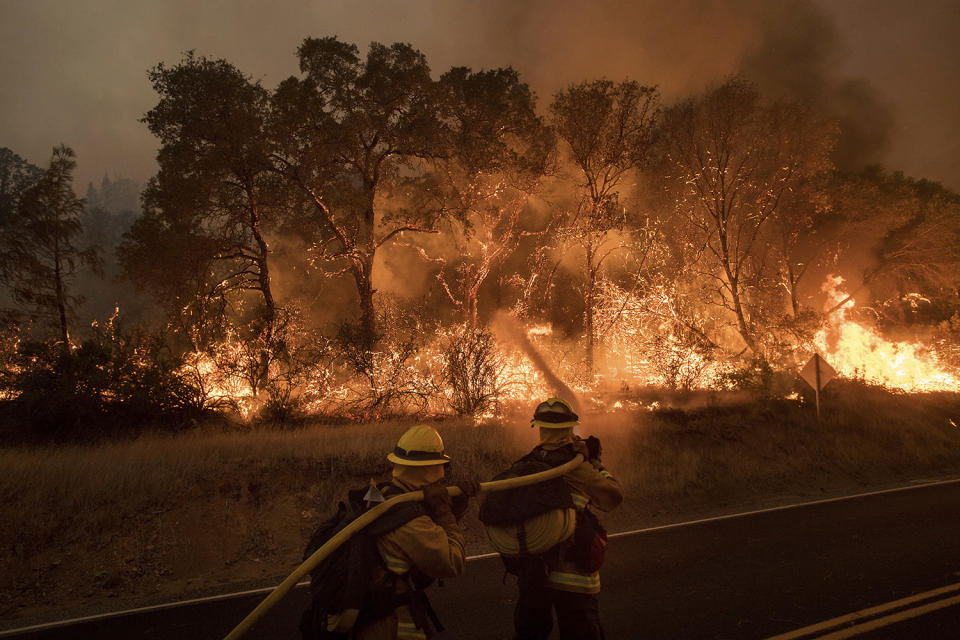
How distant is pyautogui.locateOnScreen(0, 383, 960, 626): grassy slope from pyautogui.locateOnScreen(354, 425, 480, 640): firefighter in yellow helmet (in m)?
5.43

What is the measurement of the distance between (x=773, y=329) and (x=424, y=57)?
17.6m

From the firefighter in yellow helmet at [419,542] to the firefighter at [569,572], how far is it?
75 centimetres

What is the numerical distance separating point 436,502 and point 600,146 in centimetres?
1977

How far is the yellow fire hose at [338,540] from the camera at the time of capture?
2625mm

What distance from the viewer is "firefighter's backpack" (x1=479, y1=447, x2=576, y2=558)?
3.29m

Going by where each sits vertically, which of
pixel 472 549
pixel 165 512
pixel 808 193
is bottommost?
pixel 472 549

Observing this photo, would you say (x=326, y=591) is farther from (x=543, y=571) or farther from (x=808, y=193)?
(x=808, y=193)

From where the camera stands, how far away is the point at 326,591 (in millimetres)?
2717

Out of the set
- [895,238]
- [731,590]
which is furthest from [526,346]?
[895,238]

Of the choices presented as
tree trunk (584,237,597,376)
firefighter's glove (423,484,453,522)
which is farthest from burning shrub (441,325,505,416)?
firefighter's glove (423,484,453,522)

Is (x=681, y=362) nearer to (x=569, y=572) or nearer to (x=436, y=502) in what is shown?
(x=569, y=572)

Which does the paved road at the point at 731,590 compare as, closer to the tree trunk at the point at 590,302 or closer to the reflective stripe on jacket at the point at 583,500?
the reflective stripe on jacket at the point at 583,500

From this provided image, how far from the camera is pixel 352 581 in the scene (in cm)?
268

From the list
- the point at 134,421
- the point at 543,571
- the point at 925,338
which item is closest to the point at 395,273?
the point at 134,421
